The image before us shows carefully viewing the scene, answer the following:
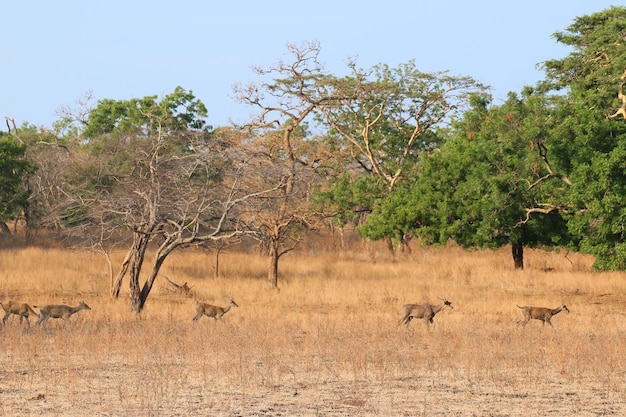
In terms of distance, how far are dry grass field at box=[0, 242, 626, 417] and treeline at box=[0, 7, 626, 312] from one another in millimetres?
2098

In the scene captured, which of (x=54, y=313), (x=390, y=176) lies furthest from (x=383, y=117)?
(x=54, y=313)

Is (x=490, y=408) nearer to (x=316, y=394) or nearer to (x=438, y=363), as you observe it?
(x=316, y=394)

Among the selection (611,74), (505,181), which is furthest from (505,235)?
(611,74)

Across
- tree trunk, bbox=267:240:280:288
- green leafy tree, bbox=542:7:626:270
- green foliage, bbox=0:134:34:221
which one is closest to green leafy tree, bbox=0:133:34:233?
green foliage, bbox=0:134:34:221

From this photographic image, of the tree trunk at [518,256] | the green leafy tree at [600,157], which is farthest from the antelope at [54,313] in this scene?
the tree trunk at [518,256]

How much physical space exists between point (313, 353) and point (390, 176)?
1170 inches

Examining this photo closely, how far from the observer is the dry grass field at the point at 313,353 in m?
11.9

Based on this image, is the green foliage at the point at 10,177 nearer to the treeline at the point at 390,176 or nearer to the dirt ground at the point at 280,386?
the treeline at the point at 390,176

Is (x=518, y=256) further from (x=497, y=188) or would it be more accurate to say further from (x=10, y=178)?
(x=10, y=178)

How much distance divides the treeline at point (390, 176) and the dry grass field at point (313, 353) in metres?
2.10

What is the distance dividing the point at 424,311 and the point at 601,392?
836cm

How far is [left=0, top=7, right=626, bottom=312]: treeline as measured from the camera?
2597cm

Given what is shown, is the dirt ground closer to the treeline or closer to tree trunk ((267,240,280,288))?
the treeline

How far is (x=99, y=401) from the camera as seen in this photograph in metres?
11.8
